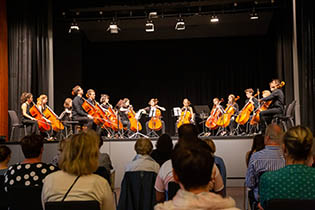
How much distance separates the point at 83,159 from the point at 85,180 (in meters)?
0.10

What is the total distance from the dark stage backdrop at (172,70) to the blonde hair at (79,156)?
12.0 m

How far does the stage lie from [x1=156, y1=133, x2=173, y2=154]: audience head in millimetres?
3820

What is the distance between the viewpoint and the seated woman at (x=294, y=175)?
2039mm

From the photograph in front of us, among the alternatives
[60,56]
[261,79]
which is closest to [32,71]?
[60,56]

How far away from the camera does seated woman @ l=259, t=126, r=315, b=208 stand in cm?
204

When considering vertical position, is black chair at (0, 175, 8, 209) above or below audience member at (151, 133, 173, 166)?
below

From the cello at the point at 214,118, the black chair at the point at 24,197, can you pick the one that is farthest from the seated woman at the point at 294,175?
the cello at the point at 214,118

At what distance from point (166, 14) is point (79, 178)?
9826 millimetres

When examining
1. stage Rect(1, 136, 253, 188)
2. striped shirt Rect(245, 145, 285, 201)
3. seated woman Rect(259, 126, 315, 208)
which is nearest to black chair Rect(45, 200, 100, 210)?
seated woman Rect(259, 126, 315, 208)

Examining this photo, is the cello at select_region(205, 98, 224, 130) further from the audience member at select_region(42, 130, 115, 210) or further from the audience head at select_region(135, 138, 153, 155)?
the audience member at select_region(42, 130, 115, 210)

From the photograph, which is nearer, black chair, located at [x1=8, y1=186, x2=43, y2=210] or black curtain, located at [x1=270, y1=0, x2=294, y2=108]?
black chair, located at [x1=8, y1=186, x2=43, y2=210]

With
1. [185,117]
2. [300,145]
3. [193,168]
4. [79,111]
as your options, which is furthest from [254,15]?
[193,168]

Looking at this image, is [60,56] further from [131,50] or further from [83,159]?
[83,159]

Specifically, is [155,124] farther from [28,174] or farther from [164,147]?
[28,174]
